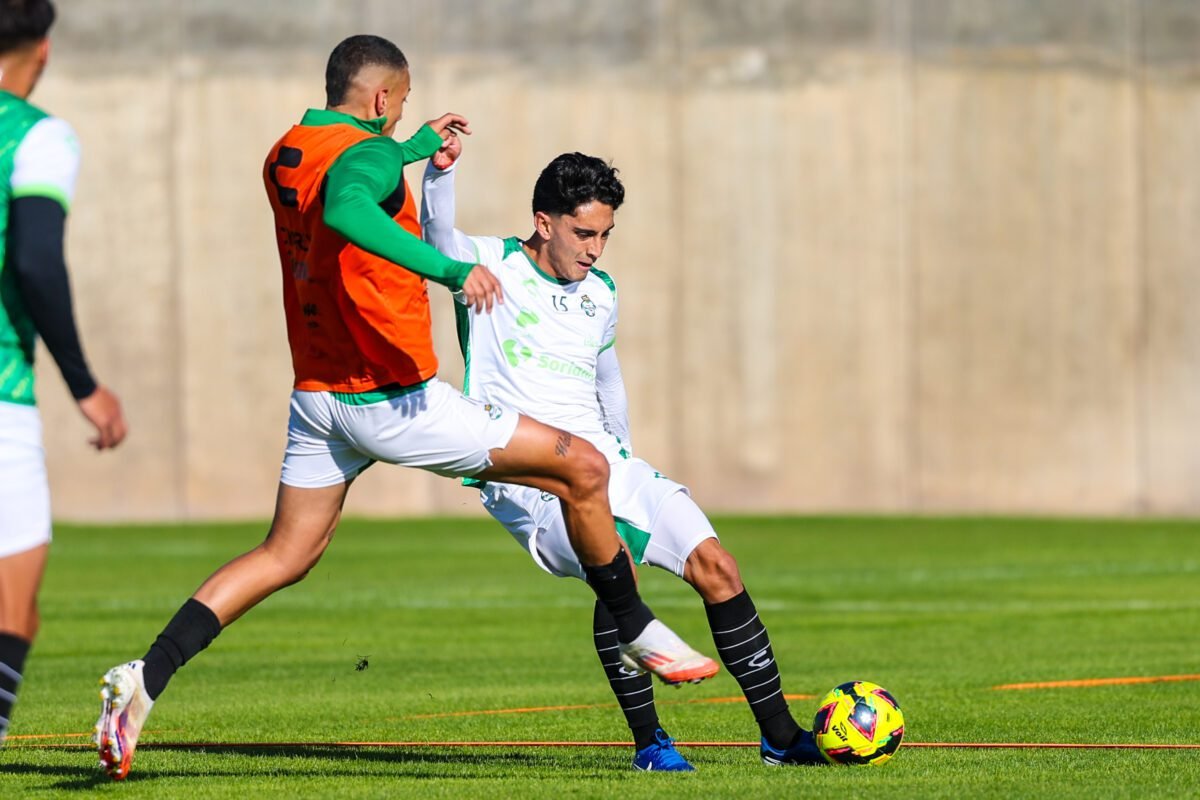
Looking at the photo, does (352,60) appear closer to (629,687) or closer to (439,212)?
(439,212)

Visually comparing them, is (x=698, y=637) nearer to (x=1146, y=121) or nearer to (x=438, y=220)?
(x=438, y=220)

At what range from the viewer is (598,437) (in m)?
7.67

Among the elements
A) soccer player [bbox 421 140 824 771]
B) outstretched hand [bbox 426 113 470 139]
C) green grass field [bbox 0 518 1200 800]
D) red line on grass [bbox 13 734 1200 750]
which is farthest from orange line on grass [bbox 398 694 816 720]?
outstretched hand [bbox 426 113 470 139]

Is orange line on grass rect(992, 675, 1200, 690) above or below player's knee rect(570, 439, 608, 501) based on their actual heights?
below

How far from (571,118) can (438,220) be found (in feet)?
61.4

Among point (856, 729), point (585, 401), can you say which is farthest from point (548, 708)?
point (856, 729)

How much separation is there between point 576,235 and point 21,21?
2.67m

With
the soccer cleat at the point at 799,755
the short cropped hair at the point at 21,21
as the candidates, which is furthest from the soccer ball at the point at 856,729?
the short cropped hair at the point at 21,21

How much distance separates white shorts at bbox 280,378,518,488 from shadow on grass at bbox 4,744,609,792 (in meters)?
1.16

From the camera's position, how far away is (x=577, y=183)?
7547 mm

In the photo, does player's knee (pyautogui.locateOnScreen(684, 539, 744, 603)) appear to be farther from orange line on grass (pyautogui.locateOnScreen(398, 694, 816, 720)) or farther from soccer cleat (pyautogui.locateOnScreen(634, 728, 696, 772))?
orange line on grass (pyautogui.locateOnScreen(398, 694, 816, 720))

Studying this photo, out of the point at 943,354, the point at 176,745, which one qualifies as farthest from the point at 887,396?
the point at 176,745

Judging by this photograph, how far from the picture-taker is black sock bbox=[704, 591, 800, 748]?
7.31 meters

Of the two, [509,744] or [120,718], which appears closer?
[120,718]
